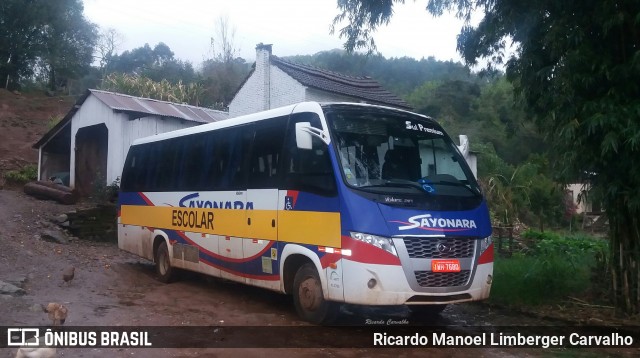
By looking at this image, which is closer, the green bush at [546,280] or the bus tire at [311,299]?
the bus tire at [311,299]

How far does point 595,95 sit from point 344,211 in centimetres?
393

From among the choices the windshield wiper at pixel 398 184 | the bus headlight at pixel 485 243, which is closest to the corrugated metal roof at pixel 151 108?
the windshield wiper at pixel 398 184

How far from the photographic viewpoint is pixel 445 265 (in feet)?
23.1

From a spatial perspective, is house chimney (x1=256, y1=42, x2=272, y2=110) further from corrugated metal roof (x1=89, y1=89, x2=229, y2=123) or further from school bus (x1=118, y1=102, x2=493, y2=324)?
school bus (x1=118, y1=102, x2=493, y2=324)

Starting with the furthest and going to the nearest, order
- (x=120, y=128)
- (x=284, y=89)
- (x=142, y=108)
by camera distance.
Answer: (x=284, y=89) → (x=142, y=108) → (x=120, y=128)

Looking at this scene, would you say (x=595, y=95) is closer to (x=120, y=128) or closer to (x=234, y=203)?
(x=234, y=203)

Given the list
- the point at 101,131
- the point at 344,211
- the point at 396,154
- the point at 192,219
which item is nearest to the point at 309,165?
the point at 344,211

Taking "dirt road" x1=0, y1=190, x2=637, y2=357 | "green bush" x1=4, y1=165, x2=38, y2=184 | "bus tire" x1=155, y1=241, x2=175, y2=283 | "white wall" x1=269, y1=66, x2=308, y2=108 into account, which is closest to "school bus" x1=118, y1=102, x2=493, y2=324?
"dirt road" x1=0, y1=190, x2=637, y2=357

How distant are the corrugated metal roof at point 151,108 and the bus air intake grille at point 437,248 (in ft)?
46.8

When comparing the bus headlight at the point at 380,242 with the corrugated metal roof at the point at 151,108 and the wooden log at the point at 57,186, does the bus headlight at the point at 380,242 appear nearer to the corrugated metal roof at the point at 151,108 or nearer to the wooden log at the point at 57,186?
the corrugated metal roof at the point at 151,108

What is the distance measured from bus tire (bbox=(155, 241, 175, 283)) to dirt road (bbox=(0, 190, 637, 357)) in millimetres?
192

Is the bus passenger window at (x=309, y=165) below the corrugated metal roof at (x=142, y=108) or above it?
below

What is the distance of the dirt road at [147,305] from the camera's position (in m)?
6.68

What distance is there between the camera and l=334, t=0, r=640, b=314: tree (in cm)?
734
